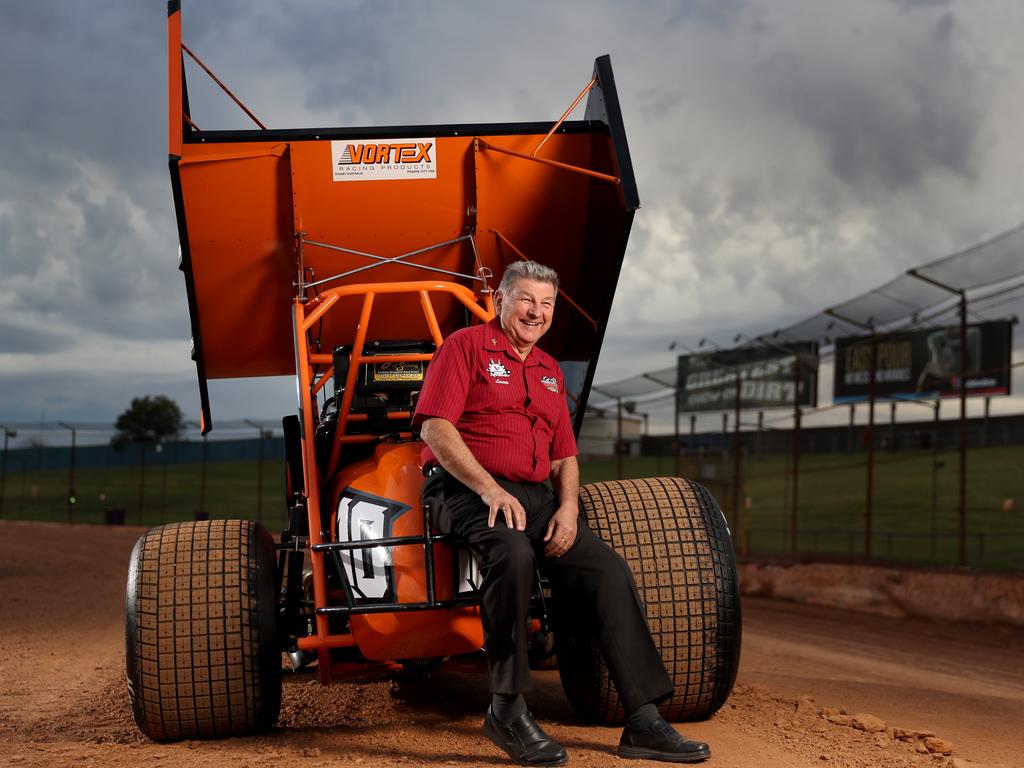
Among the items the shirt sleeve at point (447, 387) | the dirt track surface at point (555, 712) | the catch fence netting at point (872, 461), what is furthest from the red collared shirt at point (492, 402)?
the catch fence netting at point (872, 461)

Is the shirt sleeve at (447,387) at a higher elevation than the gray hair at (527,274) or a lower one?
lower

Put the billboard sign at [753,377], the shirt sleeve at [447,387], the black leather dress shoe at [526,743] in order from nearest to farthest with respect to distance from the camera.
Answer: the black leather dress shoe at [526,743]
the shirt sleeve at [447,387]
the billboard sign at [753,377]

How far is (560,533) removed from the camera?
445cm

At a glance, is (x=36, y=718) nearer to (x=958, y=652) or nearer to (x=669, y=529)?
(x=669, y=529)

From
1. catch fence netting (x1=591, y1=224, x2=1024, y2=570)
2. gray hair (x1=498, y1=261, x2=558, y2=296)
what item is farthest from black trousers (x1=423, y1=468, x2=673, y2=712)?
catch fence netting (x1=591, y1=224, x2=1024, y2=570)

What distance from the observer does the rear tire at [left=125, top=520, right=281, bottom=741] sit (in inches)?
189

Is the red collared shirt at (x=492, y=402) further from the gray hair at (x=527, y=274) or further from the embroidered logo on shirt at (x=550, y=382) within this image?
the gray hair at (x=527, y=274)

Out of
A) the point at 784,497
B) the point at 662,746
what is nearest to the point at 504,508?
the point at 662,746

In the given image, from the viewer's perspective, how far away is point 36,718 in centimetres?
580

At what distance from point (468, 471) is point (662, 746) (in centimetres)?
130

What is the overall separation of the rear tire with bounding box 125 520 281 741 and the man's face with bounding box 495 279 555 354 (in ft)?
5.38

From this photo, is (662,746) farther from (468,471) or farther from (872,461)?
(872,461)

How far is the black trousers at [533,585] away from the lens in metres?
4.24

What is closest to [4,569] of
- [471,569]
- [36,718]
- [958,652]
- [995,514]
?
[36,718]
